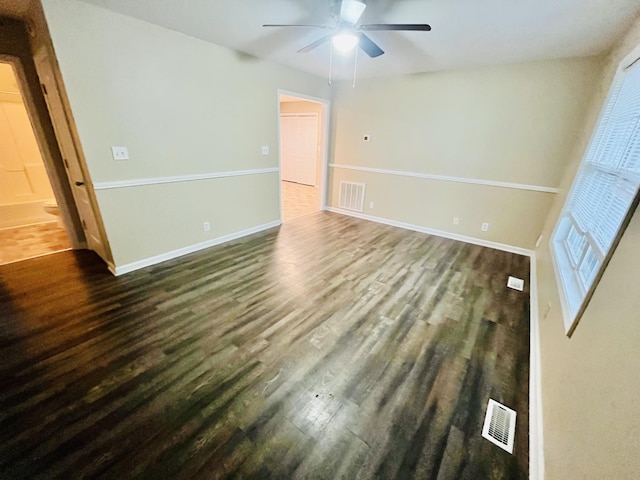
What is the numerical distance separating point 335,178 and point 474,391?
165 inches

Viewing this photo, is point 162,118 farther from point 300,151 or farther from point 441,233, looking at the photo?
point 300,151

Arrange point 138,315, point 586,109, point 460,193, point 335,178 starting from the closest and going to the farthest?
1. point 138,315
2. point 586,109
3. point 460,193
4. point 335,178

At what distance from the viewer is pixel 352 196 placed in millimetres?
5020

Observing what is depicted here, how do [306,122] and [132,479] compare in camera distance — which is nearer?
[132,479]

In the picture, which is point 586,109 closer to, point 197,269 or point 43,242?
point 197,269

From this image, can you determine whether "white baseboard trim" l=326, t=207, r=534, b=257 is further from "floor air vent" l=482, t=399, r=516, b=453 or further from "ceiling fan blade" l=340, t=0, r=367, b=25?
"ceiling fan blade" l=340, t=0, r=367, b=25

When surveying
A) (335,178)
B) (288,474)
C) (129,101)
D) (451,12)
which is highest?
(451,12)

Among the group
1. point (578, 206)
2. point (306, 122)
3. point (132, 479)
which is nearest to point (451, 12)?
point (578, 206)

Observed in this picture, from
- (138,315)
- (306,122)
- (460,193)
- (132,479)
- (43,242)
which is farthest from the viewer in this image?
(306,122)

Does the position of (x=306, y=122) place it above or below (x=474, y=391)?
above

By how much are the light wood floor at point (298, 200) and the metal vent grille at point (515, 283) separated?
341 cm

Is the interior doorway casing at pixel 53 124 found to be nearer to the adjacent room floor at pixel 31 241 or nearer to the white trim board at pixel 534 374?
the adjacent room floor at pixel 31 241

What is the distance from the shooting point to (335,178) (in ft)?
16.9

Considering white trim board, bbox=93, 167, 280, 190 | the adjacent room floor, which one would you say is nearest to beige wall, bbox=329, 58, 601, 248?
white trim board, bbox=93, 167, 280, 190
